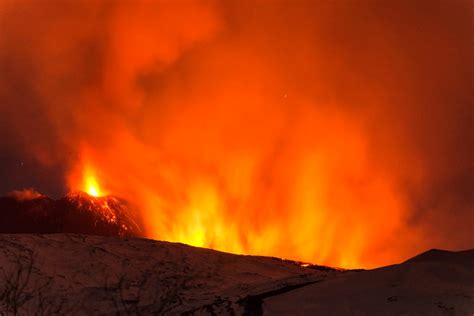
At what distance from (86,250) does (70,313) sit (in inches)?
446

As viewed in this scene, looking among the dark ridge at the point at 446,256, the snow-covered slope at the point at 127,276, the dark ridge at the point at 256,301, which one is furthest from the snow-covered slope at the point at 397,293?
the snow-covered slope at the point at 127,276

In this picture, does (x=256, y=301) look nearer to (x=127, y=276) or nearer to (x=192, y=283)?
(x=192, y=283)

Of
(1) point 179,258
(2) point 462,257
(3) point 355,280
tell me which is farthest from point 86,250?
(2) point 462,257

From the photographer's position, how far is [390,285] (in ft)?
83.4

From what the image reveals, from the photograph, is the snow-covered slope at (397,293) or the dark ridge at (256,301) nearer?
the snow-covered slope at (397,293)

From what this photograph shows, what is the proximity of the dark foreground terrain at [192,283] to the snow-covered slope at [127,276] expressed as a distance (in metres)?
0.06

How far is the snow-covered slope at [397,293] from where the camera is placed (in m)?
22.5

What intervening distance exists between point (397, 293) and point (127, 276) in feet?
62.6

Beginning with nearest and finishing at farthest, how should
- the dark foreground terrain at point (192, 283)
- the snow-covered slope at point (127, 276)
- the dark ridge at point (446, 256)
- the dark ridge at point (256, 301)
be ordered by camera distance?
1. the dark foreground terrain at point (192, 283)
2. the dark ridge at point (256, 301)
3. the dark ridge at point (446, 256)
4. the snow-covered slope at point (127, 276)

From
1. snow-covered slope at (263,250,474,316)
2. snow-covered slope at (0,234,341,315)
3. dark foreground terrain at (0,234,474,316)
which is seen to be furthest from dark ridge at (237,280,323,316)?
snow-covered slope at (263,250,474,316)

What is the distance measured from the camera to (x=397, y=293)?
24266 millimetres

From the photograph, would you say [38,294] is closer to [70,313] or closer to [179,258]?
[70,313]

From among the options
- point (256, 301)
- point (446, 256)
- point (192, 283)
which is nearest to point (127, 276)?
point (192, 283)

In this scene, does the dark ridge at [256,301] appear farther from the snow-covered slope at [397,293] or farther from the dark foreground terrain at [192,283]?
the snow-covered slope at [397,293]
